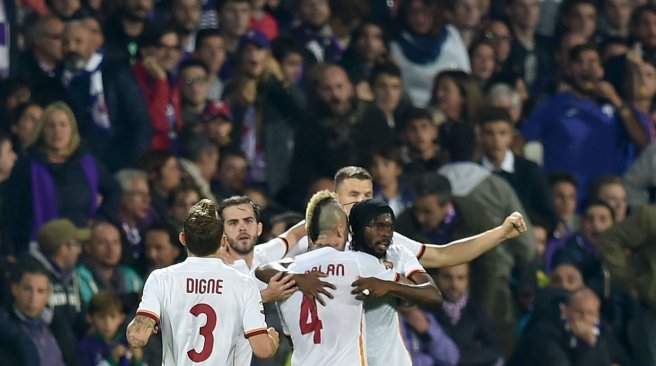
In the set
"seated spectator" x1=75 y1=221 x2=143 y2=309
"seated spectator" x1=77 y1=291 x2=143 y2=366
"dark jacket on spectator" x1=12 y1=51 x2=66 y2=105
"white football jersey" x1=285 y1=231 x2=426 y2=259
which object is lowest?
"seated spectator" x1=77 y1=291 x2=143 y2=366

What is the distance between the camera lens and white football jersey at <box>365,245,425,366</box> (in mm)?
10070

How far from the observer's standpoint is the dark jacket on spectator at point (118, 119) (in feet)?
46.7

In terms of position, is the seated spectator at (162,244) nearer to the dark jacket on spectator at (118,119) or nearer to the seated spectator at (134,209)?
the seated spectator at (134,209)

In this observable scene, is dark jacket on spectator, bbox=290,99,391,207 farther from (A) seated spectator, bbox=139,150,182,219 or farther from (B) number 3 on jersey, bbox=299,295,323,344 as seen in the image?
(B) number 3 on jersey, bbox=299,295,323,344

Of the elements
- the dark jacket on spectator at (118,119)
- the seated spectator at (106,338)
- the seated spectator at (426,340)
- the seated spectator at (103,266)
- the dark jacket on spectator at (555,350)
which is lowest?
the dark jacket on spectator at (555,350)

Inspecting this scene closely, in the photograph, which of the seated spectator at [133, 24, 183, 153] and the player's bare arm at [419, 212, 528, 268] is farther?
the seated spectator at [133, 24, 183, 153]

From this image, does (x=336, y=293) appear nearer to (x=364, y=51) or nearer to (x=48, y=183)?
(x=48, y=183)

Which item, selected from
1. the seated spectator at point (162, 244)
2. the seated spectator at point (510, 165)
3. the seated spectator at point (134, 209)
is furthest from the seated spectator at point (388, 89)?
the seated spectator at point (162, 244)

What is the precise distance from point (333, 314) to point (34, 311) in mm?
3577

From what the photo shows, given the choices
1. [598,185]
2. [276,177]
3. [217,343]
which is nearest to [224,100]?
[276,177]

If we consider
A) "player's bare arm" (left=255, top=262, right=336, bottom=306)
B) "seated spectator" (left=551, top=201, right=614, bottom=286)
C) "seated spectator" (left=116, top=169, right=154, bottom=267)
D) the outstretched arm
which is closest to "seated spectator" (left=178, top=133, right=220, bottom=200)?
"seated spectator" (left=116, top=169, right=154, bottom=267)

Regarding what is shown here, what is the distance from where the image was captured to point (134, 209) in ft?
45.1

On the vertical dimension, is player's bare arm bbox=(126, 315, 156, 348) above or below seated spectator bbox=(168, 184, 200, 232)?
above

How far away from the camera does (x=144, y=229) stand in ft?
44.9
